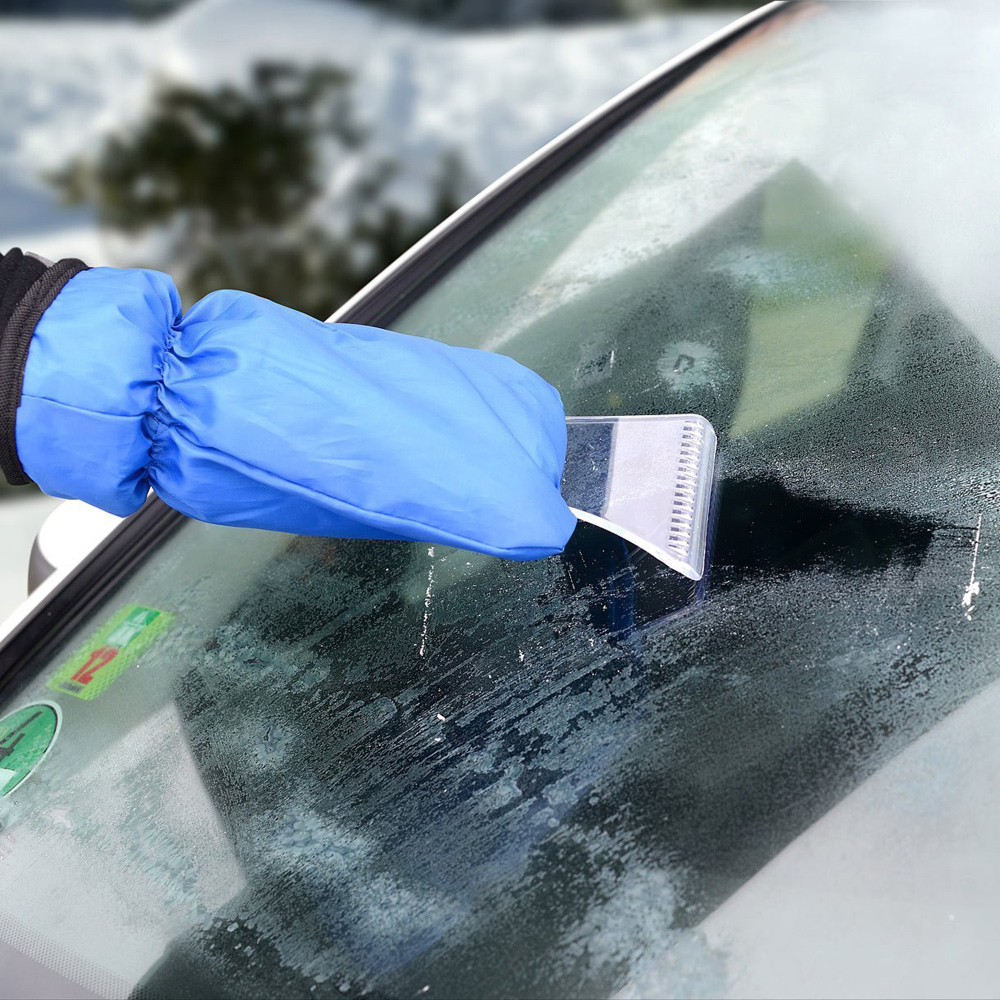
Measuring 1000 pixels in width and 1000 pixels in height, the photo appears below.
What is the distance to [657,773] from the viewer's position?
928 millimetres

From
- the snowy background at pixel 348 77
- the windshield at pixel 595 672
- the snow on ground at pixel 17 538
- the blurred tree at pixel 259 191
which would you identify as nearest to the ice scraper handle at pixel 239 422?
the windshield at pixel 595 672

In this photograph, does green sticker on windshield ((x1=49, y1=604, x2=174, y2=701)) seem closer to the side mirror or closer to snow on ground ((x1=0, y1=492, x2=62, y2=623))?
the side mirror

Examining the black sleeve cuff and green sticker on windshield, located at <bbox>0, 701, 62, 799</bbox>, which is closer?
the black sleeve cuff

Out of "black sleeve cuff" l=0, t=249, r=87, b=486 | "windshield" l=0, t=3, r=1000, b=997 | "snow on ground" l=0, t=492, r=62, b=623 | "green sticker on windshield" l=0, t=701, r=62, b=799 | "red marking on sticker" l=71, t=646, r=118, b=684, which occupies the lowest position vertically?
"snow on ground" l=0, t=492, r=62, b=623

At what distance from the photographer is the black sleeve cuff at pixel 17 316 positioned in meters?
1.01

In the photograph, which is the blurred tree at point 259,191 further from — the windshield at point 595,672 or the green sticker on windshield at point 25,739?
the green sticker on windshield at point 25,739

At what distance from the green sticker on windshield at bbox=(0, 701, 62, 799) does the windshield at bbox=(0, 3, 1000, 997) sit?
12mm

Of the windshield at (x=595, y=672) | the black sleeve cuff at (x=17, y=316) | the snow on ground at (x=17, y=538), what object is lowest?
the snow on ground at (x=17, y=538)

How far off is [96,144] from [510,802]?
3235mm

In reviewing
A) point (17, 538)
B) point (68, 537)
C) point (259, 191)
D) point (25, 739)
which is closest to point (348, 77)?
point (259, 191)

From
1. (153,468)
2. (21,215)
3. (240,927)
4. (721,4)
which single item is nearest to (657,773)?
(240,927)

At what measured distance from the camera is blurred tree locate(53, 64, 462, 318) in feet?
9.81

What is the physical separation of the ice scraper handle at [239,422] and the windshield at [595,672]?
5.3 inches

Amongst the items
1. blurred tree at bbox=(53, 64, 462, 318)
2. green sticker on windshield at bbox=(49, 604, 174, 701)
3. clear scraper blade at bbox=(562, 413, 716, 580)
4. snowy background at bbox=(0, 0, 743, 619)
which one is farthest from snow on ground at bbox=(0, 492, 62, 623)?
clear scraper blade at bbox=(562, 413, 716, 580)
